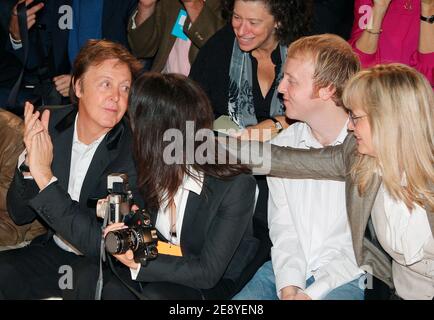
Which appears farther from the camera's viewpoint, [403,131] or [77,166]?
[77,166]

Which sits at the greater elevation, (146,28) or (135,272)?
(146,28)

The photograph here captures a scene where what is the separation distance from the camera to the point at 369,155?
8.83ft

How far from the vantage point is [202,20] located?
12.5 feet

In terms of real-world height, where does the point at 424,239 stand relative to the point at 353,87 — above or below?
below

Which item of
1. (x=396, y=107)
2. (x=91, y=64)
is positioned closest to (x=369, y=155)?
(x=396, y=107)

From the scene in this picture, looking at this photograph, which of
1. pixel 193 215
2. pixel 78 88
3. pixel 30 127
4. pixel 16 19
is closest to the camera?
pixel 193 215

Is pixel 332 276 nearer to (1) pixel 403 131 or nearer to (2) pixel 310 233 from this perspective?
(2) pixel 310 233

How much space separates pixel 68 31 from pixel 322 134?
1708mm

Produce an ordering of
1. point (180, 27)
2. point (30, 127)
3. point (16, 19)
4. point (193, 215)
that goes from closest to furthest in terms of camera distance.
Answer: point (193, 215)
point (30, 127)
point (180, 27)
point (16, 19)

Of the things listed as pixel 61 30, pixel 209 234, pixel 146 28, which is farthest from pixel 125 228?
pixel 61 30

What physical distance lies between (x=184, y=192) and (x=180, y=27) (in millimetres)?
1406

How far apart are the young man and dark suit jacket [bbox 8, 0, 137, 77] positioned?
132 cm

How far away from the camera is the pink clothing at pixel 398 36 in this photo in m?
3.51
